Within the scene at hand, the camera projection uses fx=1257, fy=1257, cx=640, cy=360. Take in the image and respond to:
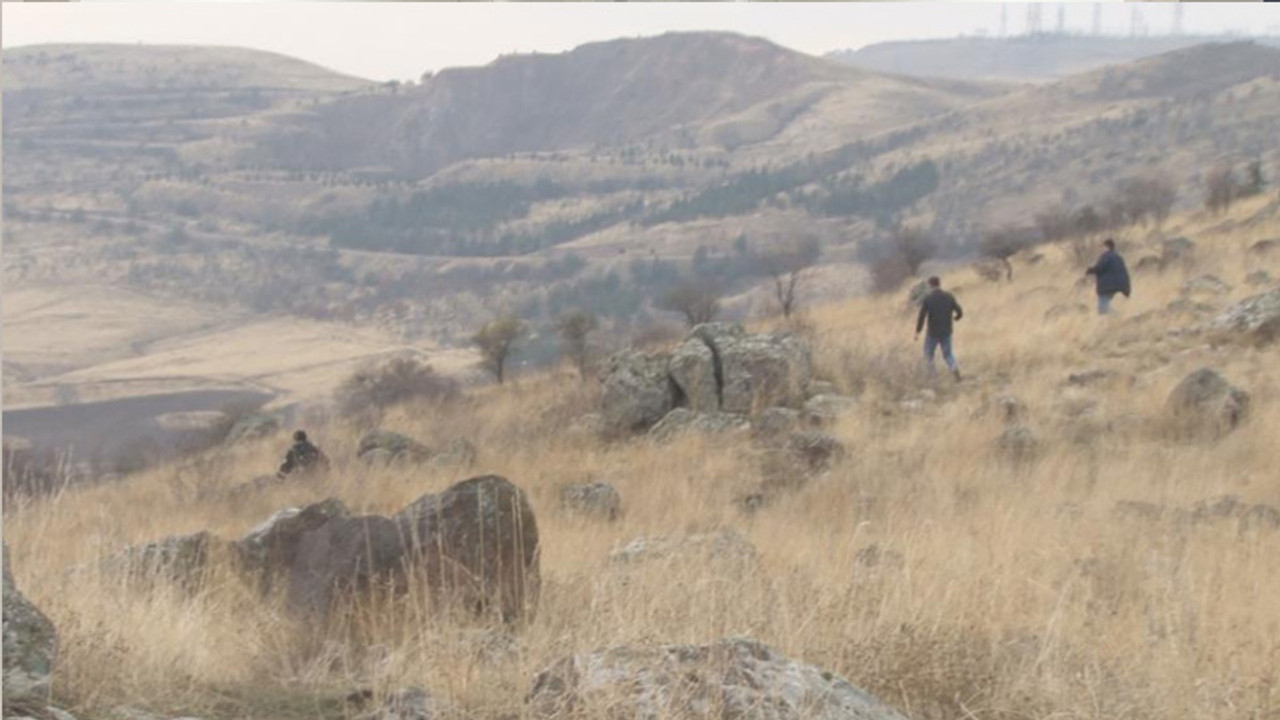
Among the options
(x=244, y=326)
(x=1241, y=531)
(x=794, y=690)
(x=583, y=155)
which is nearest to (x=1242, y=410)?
(x=1241, y=531)

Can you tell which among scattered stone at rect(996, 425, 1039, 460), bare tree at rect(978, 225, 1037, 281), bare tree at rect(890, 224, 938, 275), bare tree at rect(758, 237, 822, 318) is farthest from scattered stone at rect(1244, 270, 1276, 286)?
bare tree at rect(890, 224, 938, 275)

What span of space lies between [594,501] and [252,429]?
21596 mm

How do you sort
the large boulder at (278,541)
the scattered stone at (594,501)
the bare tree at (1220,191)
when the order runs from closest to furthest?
1. the large boulder at (278,541)
2. the scattered stone at (594,501)
3. the bare tree at (1220,191)

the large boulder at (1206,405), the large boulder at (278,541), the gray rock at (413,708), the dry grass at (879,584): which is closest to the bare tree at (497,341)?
the dry grass at (879,584)

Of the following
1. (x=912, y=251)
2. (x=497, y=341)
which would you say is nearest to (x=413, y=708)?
(x=497, y=341)

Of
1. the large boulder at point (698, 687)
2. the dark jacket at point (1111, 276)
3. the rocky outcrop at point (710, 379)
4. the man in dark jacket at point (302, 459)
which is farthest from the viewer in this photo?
the dark jacket at point (1111, 276)

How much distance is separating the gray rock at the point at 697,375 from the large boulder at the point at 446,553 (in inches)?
319

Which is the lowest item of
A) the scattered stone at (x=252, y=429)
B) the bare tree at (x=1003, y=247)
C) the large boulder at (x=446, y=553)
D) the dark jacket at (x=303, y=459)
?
the scattered stone at (x=252, y=429)

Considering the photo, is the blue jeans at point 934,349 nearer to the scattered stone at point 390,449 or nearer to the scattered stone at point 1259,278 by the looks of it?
the scattered stone at point 1259,278

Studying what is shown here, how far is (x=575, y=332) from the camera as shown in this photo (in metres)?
28.7

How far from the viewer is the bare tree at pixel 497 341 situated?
32.9 meters

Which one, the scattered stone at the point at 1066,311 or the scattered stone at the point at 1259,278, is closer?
the scattered stone at the point at 1259,278

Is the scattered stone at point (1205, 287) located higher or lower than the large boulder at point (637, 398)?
higher

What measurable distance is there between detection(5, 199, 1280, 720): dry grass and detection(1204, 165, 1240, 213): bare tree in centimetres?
1776
